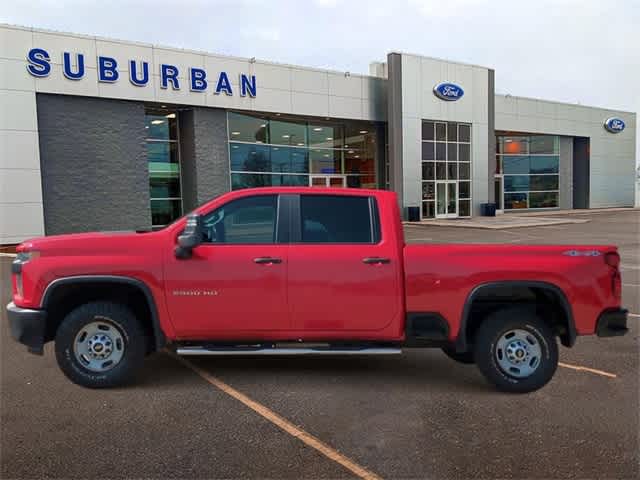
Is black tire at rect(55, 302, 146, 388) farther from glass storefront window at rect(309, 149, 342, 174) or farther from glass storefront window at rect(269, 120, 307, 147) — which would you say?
glass storefront window at rect(309, 149, 342, 174)

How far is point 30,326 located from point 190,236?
5.54 ft

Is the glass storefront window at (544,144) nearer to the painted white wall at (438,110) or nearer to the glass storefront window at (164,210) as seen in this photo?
Result: the painted white wall at (438,110)

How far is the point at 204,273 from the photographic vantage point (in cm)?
455

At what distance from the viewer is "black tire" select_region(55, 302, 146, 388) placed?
183 inches

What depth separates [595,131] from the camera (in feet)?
136

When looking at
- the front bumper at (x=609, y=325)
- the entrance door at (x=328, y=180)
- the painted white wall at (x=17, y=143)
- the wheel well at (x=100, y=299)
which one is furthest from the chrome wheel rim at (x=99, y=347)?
the entrance door at (x=328, y=180)

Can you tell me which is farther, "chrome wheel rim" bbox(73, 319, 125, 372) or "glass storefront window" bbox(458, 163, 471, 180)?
"glass storefront window" bbox(458, 163, 471, 180)

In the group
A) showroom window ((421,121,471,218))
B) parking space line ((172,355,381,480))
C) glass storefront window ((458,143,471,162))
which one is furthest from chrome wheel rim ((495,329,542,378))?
glass storefront window ((458,143,471,162))

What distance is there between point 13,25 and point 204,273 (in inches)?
738

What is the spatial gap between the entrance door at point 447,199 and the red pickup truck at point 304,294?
27043mm

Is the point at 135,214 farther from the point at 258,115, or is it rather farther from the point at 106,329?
the point at 106,329

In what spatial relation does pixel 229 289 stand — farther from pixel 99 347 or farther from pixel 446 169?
pixel 446 169

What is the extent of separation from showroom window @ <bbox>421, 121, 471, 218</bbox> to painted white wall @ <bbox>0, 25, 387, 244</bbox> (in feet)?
26.3

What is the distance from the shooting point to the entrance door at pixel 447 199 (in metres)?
31.1
